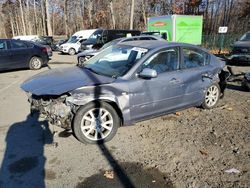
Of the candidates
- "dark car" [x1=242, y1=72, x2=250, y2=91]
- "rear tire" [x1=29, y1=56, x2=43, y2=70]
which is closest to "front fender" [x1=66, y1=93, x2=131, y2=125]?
"dark car" [x1=242, y1=72, x2=250, y2=91]

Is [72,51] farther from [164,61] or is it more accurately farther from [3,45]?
[164,61]

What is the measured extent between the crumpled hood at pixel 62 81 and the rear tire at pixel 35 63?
8475mm

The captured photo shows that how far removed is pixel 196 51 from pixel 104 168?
3373mm

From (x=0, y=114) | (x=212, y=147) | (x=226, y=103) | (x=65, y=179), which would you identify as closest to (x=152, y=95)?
(x=212, y=147)

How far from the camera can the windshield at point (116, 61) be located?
16.5ft

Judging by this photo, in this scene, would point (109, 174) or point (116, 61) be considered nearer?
point (109, 174)

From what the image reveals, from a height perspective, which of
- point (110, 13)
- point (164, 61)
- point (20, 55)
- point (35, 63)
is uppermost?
point (110, 13)

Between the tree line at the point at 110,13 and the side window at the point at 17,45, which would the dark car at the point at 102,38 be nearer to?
the side window at the point at 17,45

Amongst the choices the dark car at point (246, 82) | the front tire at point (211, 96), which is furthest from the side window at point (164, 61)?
the dark car at point (246, 82)

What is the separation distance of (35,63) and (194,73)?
32.1ft

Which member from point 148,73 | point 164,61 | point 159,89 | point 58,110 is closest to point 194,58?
point 164,61

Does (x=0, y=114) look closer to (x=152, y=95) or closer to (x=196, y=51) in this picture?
(x=152, y=95)

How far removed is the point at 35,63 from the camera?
1348 cm

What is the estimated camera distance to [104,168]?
394 cm
